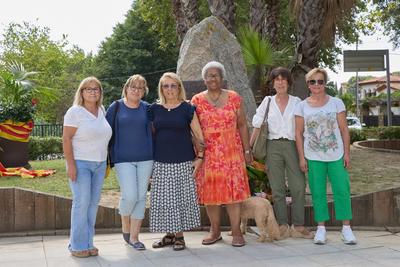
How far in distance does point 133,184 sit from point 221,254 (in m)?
1.06

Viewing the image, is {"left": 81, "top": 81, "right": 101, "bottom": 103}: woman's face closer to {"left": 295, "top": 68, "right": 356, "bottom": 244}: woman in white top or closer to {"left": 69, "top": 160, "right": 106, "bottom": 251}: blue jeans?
{"left": 69, "top": 160, "right": 106, "bottom": 251}: blue jeans

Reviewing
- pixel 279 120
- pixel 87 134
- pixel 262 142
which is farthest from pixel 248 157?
pixel 87 134

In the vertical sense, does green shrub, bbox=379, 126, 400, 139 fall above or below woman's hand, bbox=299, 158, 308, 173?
above

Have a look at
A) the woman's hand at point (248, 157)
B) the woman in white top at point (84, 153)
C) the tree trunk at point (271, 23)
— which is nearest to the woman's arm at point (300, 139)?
the woman's hand at point (248, 157)

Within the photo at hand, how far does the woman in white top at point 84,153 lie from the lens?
4.55 metres

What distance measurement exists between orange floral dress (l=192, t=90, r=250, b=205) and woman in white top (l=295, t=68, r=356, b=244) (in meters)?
0.71

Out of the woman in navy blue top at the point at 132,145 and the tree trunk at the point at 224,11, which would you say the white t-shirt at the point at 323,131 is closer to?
the woman in navy blue top at the point at 132,145

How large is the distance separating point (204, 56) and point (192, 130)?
3.12m

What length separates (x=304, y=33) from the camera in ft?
36.9

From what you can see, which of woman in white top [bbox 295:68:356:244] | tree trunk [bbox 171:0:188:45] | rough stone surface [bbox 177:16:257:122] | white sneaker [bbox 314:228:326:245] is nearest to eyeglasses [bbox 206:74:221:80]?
woman in white top [bbox 295:68:356:244]

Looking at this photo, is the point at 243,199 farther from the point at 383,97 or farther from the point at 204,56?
the point at 383,97

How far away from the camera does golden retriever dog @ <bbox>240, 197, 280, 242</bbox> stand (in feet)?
16.8

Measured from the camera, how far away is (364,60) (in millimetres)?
18469

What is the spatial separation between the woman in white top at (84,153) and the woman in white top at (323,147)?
1999 mm
